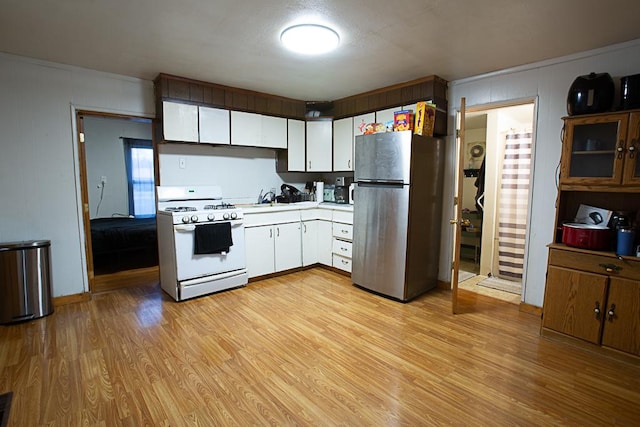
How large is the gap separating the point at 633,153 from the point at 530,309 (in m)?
1.58

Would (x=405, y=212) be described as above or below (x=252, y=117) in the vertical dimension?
below

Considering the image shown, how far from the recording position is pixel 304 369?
2.12 metres

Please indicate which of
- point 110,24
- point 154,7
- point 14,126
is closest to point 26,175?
point 14,126

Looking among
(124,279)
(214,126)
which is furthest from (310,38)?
(124,279)

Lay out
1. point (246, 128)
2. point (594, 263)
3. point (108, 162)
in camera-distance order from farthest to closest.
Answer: point (108, 162), point (246, 128), point (594, 263)

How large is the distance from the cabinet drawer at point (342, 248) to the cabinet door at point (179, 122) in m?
2.08

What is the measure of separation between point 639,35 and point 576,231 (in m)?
1.50

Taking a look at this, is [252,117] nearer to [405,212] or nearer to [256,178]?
[256,178]

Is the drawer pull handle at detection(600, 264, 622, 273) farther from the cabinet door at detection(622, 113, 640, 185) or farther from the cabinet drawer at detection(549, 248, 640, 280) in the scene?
the cabinet door at detection(622, 113, 640, 185)

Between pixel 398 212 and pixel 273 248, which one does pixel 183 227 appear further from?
pixel 398 212

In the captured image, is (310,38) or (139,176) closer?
(310,38)

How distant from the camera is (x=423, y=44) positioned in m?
2.51

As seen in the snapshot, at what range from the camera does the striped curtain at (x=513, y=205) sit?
3.81 m

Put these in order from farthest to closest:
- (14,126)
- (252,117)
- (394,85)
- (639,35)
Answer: (252,117), (394,85), (14,126), (639,35)
